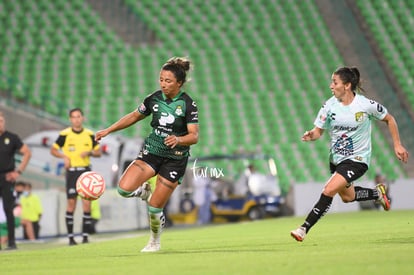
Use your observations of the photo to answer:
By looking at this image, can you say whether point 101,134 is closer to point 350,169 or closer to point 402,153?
point 350,169

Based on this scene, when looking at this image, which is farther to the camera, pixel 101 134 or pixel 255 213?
pixel 255 213

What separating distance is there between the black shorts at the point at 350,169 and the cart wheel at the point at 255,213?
52.6 ft

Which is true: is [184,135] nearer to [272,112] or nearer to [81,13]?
[272,112]

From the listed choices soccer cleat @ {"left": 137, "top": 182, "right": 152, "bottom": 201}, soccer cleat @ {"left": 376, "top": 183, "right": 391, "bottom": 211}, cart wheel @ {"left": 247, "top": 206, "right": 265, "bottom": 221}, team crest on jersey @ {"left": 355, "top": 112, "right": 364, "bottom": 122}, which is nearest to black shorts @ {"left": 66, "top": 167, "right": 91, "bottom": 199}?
soccer cleat @ {"left": 137, "top": 182, "right": 152, "bottom": 201}

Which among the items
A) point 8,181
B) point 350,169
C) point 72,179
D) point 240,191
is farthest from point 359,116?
point 240,191

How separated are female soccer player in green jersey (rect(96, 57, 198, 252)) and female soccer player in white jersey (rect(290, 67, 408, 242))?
4.54 feet

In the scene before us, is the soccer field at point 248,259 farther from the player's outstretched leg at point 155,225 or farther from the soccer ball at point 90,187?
the soccer ball at point 90,187

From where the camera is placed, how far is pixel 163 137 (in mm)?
10430

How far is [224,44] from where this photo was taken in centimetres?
3400

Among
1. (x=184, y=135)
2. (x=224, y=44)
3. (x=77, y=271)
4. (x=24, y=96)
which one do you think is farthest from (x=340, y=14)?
(x=77, y=271)

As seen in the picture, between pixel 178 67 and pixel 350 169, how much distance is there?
222 centimetres

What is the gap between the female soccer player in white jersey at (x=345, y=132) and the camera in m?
10.5

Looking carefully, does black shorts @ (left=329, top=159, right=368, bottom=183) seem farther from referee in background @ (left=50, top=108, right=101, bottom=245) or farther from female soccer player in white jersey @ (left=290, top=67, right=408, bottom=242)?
referee in background @ (left=50, top=108, right=101, bottom=245)

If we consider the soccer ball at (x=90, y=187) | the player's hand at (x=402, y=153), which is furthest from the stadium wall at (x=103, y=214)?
the player's hand at (x=402, y=153)
